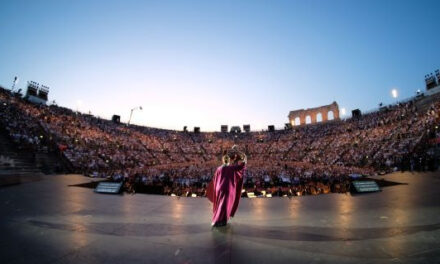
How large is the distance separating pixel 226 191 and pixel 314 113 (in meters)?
65.2

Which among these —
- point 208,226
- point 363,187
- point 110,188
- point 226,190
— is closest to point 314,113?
point 363,187

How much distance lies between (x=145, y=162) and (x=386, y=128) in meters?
40.3

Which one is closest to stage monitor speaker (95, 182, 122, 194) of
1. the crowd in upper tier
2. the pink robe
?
the crowd in upper tier

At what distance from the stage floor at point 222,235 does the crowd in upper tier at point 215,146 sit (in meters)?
7.21

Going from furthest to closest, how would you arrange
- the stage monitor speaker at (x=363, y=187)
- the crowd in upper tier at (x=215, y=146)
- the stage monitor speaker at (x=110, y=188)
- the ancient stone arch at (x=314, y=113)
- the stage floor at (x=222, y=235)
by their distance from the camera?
the ancient stone arch at (x=314, y=113) → the crowd in upper tier at (x=215, y=146) → the stage monitor speaker at (x=110, y=188) → the stage monitor speaker at (x=363, y=187) → the stage floor at (x=222, y=235)

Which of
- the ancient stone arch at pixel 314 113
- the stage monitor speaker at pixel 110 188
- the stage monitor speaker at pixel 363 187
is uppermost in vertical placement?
the ancient stone arch at pixel 314 113

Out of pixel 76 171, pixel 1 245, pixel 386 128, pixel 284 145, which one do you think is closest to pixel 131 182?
pixel 1 245

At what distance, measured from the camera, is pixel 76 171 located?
75.9ft

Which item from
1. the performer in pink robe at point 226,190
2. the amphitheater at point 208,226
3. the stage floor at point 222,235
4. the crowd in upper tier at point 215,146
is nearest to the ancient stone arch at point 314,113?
the crowd in upper tier at point 215,146

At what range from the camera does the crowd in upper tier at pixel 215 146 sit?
21.2 m

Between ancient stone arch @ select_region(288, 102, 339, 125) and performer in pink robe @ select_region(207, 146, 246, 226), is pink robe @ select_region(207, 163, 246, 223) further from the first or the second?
ancient stone arch @ select_region(288, 102, 339, 125)

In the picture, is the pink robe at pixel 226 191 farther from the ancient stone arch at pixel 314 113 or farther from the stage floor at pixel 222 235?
the ancient stone arch at pixel 314 113

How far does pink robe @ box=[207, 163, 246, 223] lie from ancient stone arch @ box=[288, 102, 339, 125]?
62.1 meters

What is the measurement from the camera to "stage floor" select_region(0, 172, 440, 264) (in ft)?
12.0
